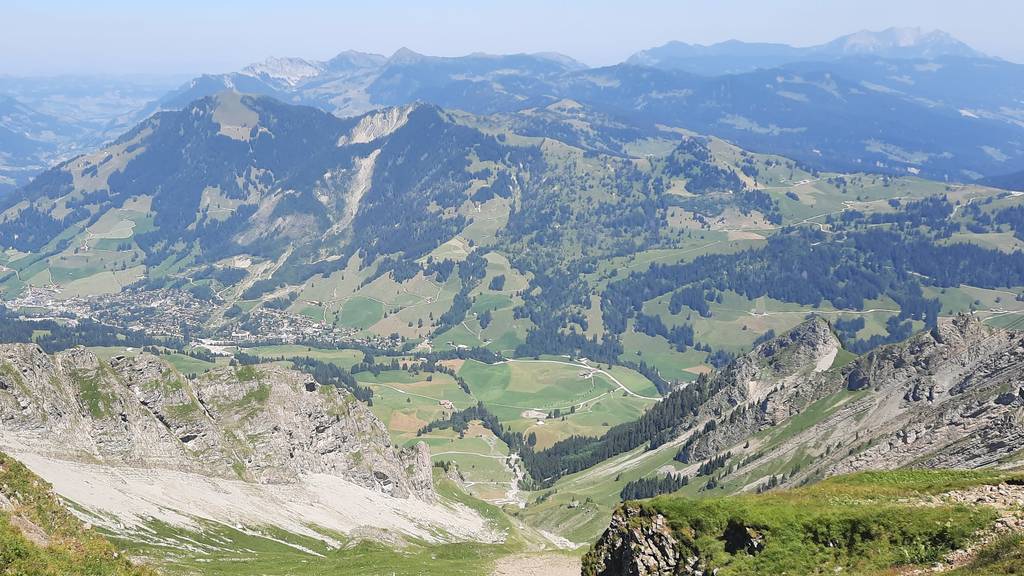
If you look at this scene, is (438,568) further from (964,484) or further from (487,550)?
(964,484)

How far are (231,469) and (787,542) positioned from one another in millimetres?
105256

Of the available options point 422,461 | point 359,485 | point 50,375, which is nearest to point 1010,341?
point 422,461

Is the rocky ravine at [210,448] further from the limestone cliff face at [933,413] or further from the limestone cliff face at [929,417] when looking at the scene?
the limestone cliff face at [933,413]

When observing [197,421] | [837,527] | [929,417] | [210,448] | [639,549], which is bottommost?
[929,417]

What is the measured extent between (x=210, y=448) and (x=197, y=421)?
5.06m

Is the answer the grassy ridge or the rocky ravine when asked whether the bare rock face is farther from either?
the rocky ravine

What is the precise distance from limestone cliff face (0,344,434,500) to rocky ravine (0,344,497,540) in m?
0.20

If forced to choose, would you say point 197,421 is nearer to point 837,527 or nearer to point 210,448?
point 210,448

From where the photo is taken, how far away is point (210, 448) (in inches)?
5492

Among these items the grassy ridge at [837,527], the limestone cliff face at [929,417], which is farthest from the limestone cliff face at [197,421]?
the grassy ridge at [837,527]

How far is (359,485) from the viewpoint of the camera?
544ft

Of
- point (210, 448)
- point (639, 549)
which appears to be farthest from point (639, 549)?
point (210, 448)

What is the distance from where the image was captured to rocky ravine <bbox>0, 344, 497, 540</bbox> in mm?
119312

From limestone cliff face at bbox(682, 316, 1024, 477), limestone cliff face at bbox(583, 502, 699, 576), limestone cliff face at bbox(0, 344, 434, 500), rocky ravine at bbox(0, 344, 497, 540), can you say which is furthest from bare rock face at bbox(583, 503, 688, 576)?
limestone cliff face at bbox(682, 316, 1024, 477)
